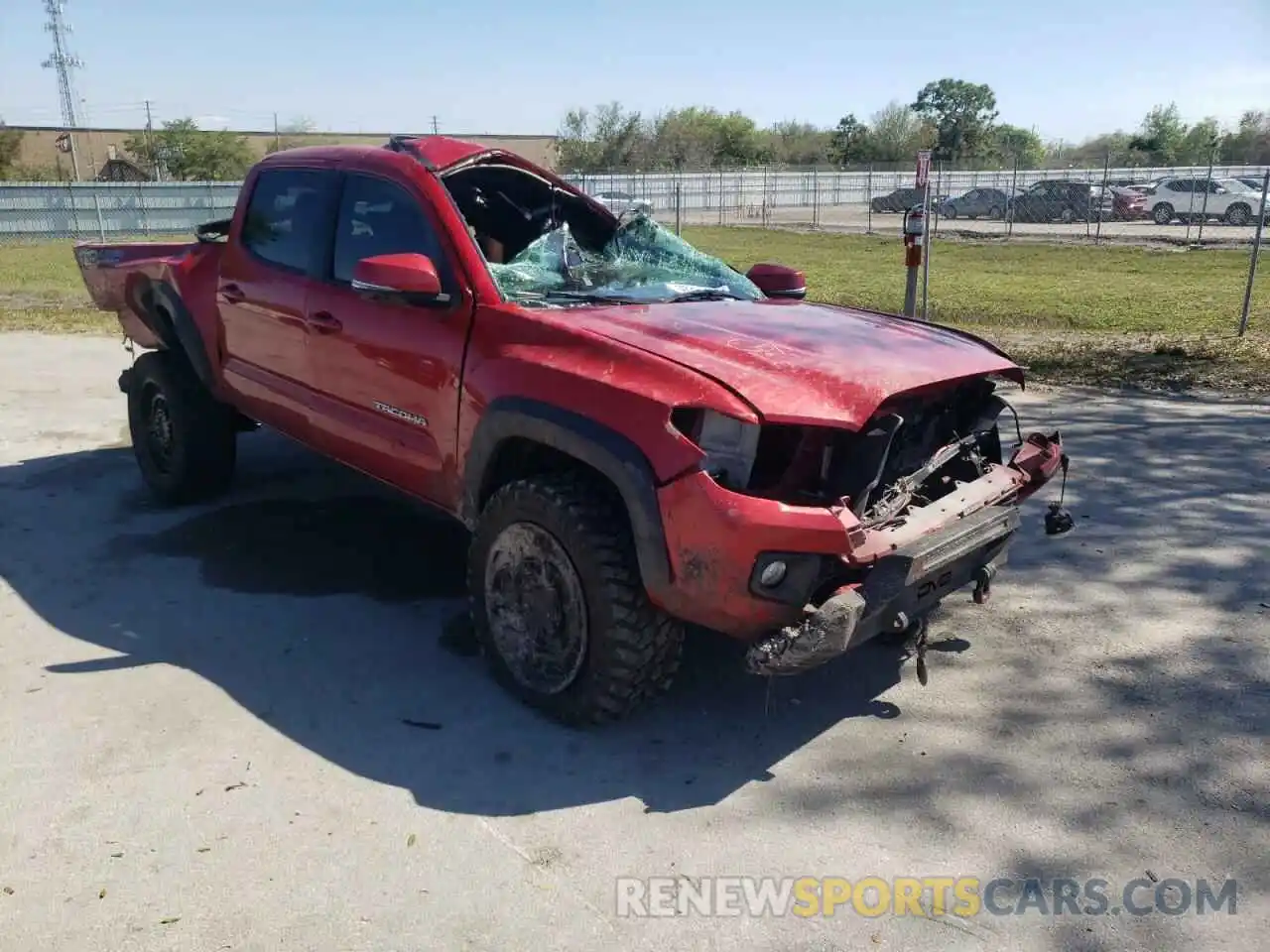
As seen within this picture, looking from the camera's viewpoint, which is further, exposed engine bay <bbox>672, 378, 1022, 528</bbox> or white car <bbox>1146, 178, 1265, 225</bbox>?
white car <bbox>1146, 178, 1265, 225</bbox>

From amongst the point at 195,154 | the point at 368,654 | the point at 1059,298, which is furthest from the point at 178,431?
the point at 195,154

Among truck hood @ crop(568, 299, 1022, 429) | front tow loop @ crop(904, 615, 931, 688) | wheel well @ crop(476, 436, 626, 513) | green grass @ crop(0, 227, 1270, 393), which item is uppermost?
truck hood @ crop(568, 299, 1022, 429)

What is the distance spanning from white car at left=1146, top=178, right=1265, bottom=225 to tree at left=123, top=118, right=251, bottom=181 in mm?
40978

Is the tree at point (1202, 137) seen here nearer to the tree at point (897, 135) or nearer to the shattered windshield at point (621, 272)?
the tree at point (897, 135)

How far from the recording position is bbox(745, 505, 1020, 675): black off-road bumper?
3.04 meters

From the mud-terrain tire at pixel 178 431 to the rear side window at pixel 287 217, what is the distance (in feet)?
3.56

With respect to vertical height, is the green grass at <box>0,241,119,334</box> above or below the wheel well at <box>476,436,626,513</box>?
below

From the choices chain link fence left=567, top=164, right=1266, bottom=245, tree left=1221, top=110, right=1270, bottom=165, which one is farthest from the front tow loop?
tree left=1221, top=110, right=1270, bottom=165

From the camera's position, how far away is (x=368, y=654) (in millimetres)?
4195

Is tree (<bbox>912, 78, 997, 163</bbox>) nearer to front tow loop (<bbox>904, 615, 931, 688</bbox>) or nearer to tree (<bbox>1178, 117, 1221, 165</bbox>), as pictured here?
tree (<bbox>1178, 117, 1221, 165</bbox>)

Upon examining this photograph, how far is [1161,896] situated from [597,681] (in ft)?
5.62

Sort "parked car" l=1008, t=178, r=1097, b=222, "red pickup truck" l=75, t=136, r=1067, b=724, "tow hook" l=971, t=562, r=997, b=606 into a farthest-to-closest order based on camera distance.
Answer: "parked car" l=1008, t=178, r=1097, b=222
"tow hook" l=971, t=562, r=997, b=606
"red pickup truck" l=75, t=136, r=1067, b=724

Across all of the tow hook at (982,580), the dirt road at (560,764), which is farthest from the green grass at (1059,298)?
the tow hook at (982,580)

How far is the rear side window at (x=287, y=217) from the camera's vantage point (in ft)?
15.7
